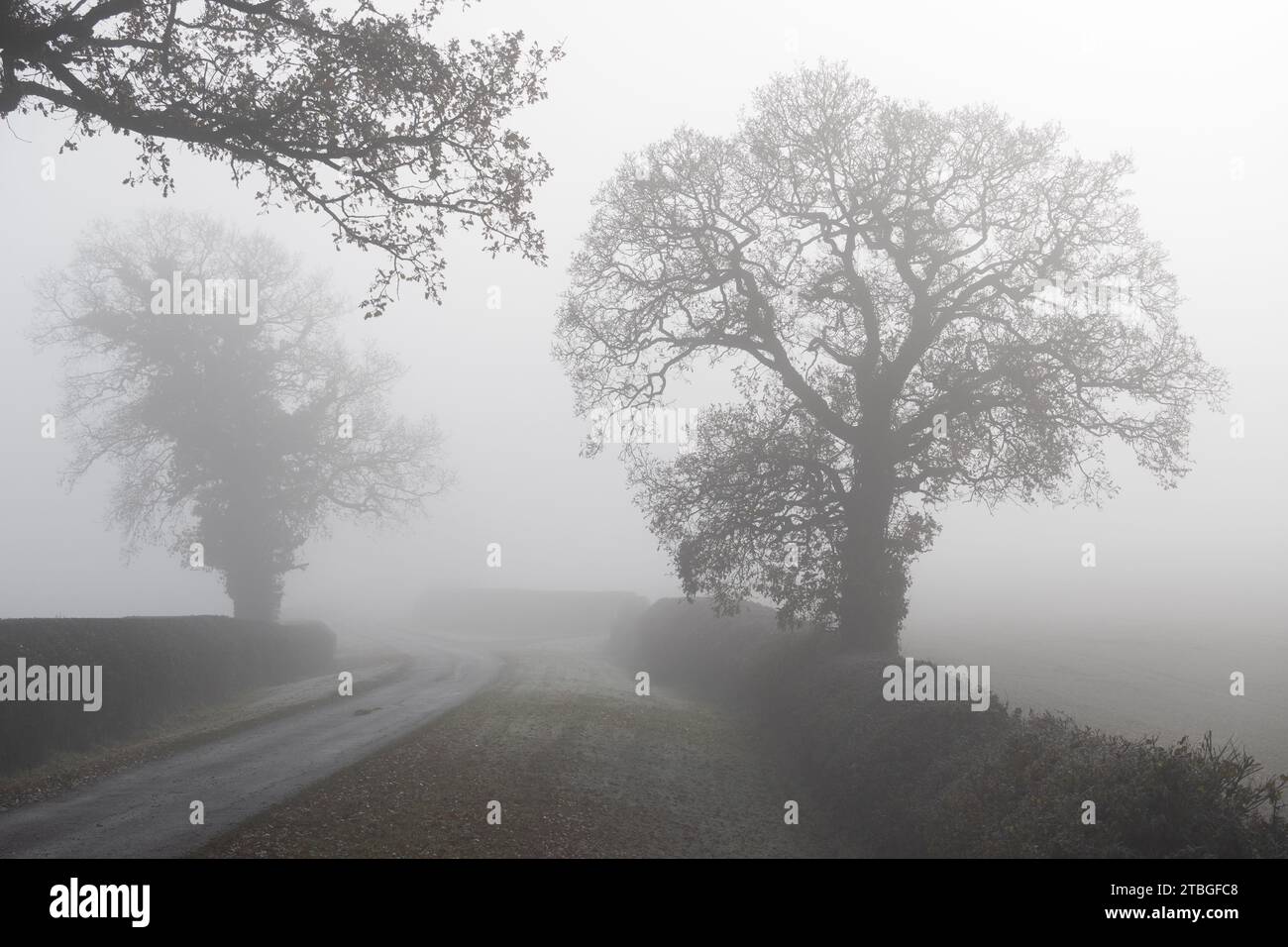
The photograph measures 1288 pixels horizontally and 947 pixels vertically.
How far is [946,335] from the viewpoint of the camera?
20812mm

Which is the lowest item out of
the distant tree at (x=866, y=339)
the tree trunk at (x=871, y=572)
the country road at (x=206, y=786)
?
the country road at (x=206, y=786)

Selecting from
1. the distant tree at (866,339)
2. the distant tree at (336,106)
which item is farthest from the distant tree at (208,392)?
the distant tree at (336,106)

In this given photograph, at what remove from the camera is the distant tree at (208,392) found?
3428 centimetres

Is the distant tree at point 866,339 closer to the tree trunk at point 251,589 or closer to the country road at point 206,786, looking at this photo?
the country road at point 206,786

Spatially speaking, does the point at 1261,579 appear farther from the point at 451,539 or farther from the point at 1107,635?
the point at 451,539

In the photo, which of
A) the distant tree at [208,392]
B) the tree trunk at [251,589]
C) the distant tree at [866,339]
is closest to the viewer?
the distant tree at [866,339]

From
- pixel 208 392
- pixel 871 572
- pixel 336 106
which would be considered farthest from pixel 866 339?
pixel 208 392

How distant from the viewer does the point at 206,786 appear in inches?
484

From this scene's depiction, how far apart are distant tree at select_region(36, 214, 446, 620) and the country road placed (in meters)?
18.2

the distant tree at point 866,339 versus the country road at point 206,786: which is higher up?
the distant tree at point 866,339

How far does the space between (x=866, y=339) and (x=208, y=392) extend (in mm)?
30327

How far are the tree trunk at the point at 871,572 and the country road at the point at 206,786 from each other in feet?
38.1
